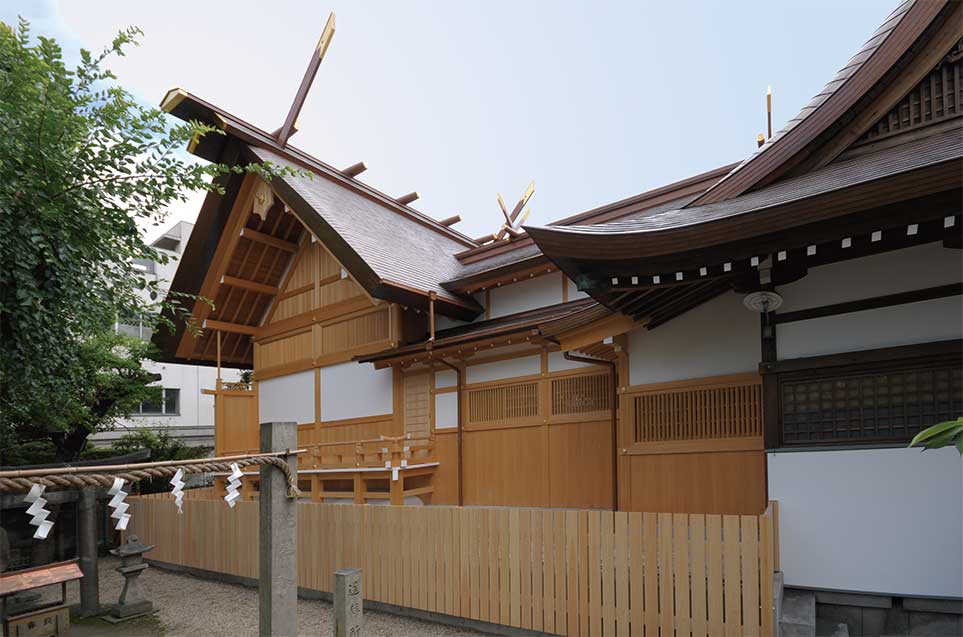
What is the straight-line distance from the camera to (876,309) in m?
5.70

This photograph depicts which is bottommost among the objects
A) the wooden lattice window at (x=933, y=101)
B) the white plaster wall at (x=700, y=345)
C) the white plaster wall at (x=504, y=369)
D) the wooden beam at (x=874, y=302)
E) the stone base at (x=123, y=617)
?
the stone base at (x=123, y=617)

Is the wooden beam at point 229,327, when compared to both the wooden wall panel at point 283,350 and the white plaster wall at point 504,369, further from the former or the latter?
the white plaster wall at point 504,369

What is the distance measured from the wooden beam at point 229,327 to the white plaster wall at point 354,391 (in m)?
2.53

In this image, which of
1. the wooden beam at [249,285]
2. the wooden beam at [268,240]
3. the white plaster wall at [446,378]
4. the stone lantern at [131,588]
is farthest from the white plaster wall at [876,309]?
the wooden beam at [249,285]

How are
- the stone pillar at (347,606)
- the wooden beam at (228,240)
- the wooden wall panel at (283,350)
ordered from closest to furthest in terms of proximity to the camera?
the stone pillar at (347,606) → the wooden beam at (228,240) → the wooden wall panel at (283,350)

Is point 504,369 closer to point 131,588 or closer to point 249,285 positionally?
point 131,588

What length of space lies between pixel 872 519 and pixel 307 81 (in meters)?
12.5

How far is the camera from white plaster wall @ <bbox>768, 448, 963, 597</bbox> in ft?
16.9

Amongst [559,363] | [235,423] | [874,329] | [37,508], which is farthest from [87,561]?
[874,329]

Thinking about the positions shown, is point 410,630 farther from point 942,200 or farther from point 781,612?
point 942,200

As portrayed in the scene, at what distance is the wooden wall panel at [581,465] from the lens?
8.55 meters

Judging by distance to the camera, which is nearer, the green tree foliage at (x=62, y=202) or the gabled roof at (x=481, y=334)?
the green tree foliage at (x=62, y=202)

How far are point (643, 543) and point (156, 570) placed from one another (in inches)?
366

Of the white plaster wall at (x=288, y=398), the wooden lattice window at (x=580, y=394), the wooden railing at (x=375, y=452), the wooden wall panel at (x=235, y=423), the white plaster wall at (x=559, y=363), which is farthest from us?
the wooden wall panel at (x=235, y=423)
